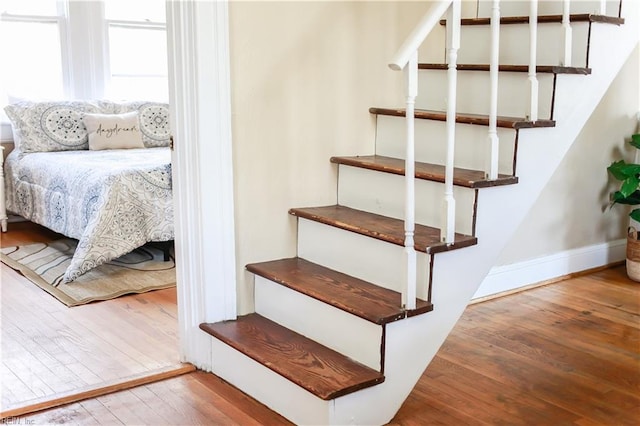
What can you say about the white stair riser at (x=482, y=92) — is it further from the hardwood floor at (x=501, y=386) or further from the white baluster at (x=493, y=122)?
the hardwood floor at (x=501, y=386)

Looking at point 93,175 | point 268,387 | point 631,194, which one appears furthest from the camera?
point 93,175

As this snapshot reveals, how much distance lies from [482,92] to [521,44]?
0.98 ft

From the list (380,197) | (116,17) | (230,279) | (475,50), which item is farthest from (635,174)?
(116,17)

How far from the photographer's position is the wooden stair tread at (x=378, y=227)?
8.29 ft

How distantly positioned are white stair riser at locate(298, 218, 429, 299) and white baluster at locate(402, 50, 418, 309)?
0.03m

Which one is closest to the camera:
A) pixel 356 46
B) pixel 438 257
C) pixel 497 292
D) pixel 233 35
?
pixel 438 257

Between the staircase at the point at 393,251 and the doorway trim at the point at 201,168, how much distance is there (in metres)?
0.12

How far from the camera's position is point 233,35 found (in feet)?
9.00

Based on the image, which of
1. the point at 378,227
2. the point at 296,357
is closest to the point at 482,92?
the point at 378,227

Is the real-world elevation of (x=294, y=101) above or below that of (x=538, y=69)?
below

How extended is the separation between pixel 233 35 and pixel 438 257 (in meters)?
1.16

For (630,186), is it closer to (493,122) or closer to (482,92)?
(482,92)

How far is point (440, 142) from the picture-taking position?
3020mm

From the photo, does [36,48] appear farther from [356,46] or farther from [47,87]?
[356,46]
